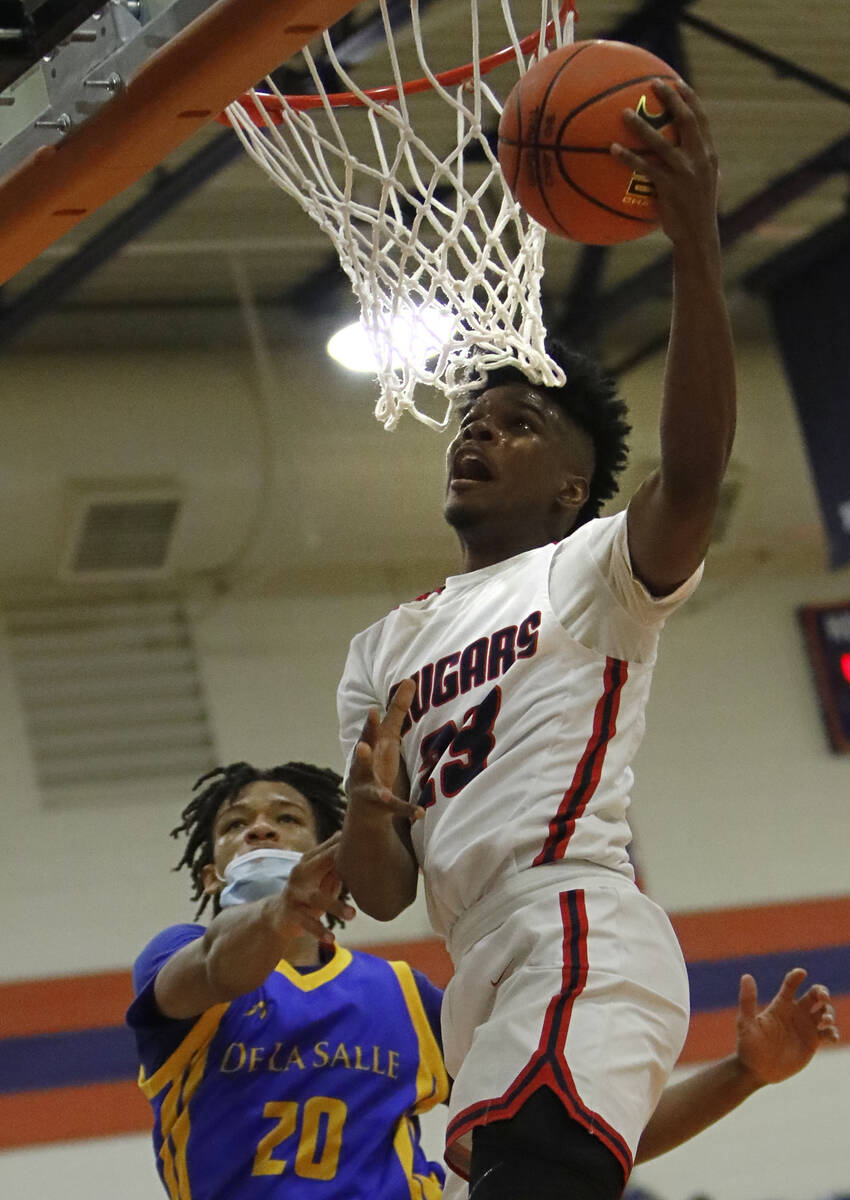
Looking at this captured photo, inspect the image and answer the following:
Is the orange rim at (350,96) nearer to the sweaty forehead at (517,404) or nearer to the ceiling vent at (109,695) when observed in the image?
the sweaty forehead at (517,404)

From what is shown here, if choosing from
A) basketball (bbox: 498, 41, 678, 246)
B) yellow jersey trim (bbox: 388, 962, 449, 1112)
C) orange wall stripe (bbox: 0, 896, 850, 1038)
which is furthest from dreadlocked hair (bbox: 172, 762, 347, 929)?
orange wall stripe (bbox: 0, 896, 850, 1038)

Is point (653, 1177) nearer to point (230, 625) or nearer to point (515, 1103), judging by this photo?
point (230, 625)

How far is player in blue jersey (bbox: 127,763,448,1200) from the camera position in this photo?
2941mm

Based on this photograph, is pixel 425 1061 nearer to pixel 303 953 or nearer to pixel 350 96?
pixel 303 953

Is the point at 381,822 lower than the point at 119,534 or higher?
lower

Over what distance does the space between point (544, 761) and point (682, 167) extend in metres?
0.77

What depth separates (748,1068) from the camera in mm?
2713

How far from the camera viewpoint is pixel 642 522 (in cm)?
219

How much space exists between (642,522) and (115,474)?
5152mm

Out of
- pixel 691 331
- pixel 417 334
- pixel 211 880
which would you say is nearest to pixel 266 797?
pixel 211 880

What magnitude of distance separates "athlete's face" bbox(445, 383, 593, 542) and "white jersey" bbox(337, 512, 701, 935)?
15 centimetres

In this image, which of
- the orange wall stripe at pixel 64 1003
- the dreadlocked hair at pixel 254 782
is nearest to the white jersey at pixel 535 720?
the dreadlocked hair at pixel 254 782

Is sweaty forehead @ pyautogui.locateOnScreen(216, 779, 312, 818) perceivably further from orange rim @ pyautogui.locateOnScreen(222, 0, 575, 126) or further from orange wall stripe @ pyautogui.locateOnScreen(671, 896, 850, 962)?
orange wall stripe @ pyautogui.locateOnScreen(671, 896, 850, 962)

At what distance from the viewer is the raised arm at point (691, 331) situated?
2.02m
